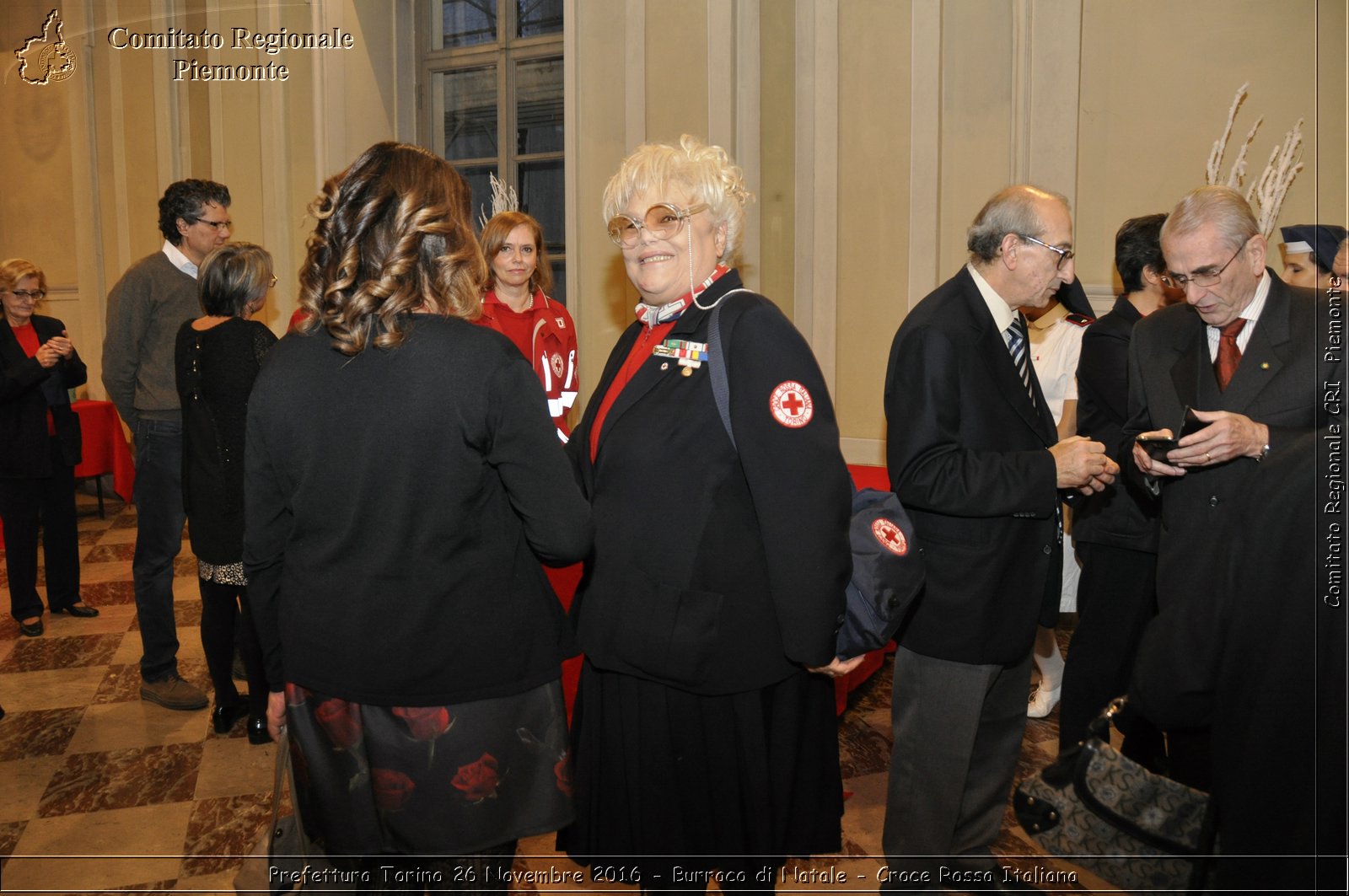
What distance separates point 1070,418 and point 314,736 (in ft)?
9.32

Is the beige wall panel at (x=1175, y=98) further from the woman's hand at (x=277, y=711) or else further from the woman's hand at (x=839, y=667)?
the woman's hand at (x=277, y=711)

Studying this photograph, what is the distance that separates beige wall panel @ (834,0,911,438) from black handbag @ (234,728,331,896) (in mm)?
3618

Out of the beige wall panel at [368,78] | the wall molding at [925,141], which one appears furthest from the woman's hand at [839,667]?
the beige wall panel at [368,78]

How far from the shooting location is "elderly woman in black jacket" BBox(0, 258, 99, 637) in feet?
14.4

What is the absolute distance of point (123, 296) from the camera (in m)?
3.82

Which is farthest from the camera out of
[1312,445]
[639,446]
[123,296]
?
[123,296]

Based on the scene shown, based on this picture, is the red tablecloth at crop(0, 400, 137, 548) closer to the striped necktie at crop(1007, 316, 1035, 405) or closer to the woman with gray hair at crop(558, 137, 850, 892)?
the woman with gray hair at crop(558, 137, 850, 892)

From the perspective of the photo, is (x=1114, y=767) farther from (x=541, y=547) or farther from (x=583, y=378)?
(x=583, y=378)

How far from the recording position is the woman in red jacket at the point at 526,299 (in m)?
3.93

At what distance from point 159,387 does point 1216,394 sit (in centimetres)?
358

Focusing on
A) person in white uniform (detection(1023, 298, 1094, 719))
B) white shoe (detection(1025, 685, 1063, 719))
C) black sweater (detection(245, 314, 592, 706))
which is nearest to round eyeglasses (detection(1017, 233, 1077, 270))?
black sweater (detection(245, 314, 592, 706))

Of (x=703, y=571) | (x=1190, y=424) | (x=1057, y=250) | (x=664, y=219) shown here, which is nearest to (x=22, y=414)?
(x=664, y=219)

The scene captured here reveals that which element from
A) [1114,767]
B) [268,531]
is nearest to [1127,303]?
[1114,767]

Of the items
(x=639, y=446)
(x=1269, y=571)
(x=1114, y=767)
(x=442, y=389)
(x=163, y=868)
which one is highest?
(x=442, y=389)
